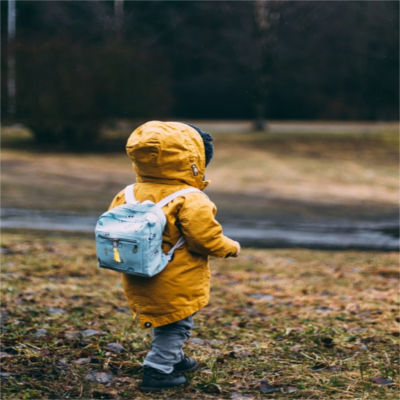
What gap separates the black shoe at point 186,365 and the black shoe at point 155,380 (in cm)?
22

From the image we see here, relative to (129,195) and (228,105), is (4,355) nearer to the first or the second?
(129,195)

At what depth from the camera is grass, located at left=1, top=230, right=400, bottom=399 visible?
372 cm

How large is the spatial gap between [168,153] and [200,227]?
1.50 ft

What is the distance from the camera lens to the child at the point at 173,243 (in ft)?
11.5

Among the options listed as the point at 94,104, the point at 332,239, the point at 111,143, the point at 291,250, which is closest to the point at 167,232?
the point at 291,250

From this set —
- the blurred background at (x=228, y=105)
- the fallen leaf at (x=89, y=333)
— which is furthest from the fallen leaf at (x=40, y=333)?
the blurred background at (x=228, y=105)

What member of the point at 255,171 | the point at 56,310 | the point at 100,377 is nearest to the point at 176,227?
the point at 100,377

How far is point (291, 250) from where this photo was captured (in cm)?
844

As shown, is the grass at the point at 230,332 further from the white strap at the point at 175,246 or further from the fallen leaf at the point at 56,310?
the white strap at the point at 175,246

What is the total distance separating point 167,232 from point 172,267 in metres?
0.20

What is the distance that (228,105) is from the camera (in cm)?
3356

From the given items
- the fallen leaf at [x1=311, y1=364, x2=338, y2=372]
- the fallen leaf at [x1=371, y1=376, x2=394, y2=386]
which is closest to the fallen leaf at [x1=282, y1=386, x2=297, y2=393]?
the fallen leaf at [x1=311, y1=364, x2=338, y2=372]

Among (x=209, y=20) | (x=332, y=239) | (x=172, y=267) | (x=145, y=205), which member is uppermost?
(x=209, y=20)

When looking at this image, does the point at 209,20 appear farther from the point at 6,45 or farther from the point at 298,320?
the point at 298,320
